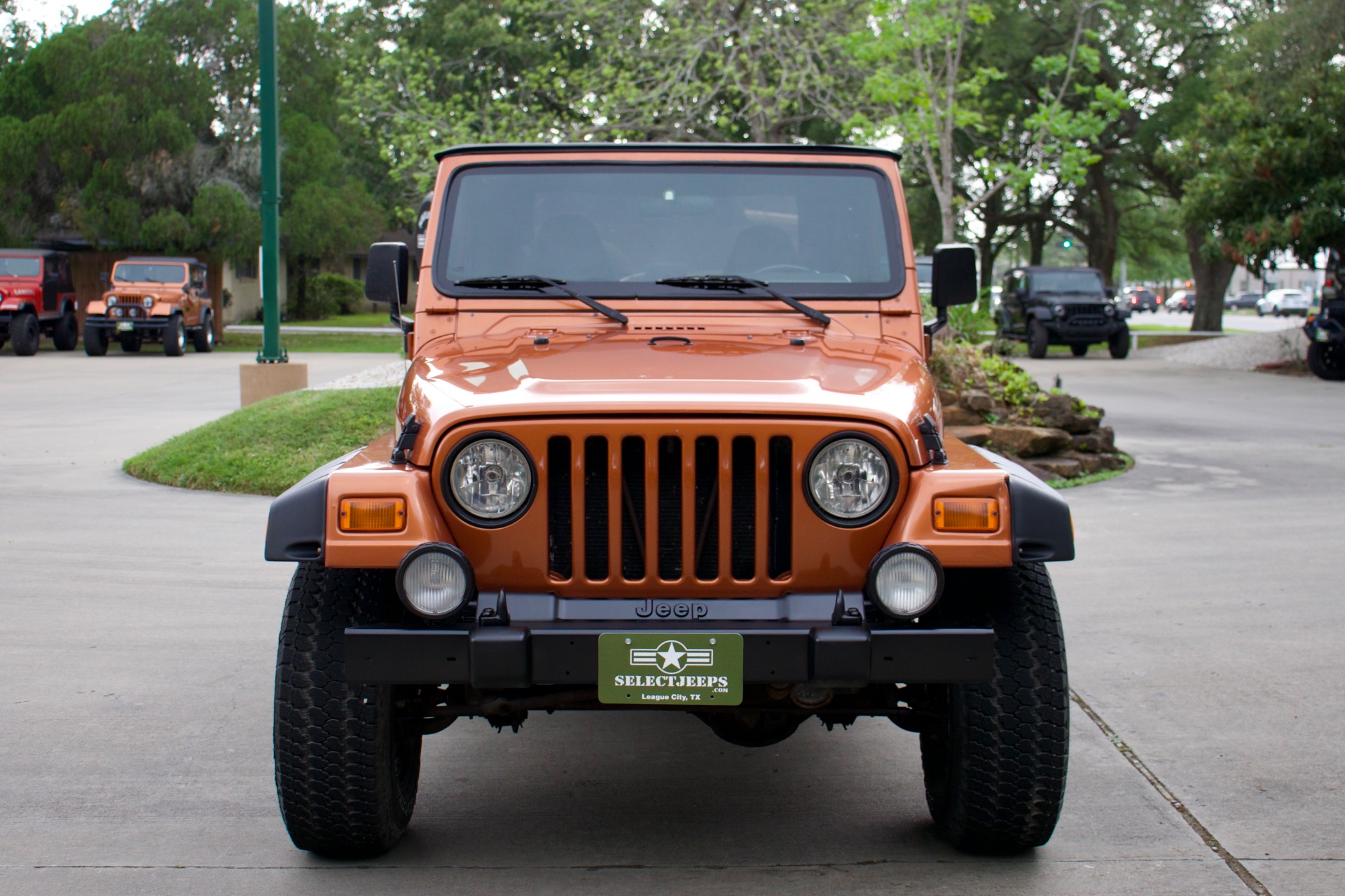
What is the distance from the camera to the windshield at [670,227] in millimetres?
4559

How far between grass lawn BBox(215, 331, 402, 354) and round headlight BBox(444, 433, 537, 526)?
83.2ft

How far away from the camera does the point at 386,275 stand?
5.04 m

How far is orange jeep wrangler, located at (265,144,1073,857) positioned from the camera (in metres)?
3.17

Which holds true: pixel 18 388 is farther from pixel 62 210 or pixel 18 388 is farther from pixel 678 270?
pixel 678 270

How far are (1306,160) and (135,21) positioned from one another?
2651 centimetres

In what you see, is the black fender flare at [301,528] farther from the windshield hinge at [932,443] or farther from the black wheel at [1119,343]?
the black wheel at [1119,343]

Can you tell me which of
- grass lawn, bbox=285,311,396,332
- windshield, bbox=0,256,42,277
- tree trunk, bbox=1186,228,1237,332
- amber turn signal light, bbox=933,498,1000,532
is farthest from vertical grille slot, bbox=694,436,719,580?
grass lawn, bbox=285,311,396,332

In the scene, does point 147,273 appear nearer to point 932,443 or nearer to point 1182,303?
point 932,443

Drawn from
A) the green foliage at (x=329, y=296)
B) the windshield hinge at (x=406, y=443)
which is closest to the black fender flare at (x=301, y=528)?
the windshield hinge at (x=406, y=443)

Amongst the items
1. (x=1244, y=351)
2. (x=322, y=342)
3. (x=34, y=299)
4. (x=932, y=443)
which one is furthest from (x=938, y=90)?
(x=322, y=342)

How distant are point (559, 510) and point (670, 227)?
1619mm

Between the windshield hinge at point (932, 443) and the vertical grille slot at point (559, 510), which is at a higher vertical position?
the windshield hinge at point (932, 443)

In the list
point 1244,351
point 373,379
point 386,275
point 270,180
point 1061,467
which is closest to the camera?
point 386,275

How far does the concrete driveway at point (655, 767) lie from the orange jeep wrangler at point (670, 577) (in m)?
0.25
